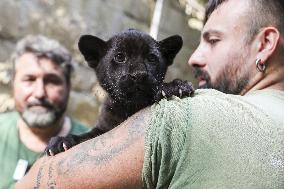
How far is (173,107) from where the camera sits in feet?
6.72

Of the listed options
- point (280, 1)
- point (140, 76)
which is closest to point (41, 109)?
point (140, 76)

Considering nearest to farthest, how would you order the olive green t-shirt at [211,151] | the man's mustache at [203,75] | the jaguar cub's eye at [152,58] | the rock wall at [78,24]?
the olive green t-shirt at [211,151], the man's mustache at [203,75], the jaguar cub's eye at [152,58], the rock wall at [78,24]

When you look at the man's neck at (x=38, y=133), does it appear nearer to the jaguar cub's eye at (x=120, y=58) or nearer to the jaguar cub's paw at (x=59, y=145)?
the jaguar cub's paw at (x=59, y=145)

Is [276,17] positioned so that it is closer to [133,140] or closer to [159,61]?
[159,61]

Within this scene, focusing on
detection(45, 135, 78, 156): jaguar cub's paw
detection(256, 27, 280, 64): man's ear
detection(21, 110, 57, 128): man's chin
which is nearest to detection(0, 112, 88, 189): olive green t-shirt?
detection(21, 110, 57, 128): man's chin

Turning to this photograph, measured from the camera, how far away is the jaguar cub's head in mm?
2604

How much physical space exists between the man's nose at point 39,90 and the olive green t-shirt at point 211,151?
297 centimetres

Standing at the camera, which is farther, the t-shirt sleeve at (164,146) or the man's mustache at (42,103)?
the man's mustache at (42,103)

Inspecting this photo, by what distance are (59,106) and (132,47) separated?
223 cm

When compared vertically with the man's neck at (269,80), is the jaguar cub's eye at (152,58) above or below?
below

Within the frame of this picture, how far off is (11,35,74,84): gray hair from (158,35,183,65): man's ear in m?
2.08

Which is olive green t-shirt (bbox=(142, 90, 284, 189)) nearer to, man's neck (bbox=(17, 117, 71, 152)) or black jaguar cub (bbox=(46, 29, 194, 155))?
black jaguar cub (bbox=(46, 29, 194, 155))

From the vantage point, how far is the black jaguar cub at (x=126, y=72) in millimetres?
2578

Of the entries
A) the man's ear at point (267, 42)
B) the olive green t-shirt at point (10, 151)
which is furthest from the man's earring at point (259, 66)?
the olive green t-shirt at point (10, 151)
